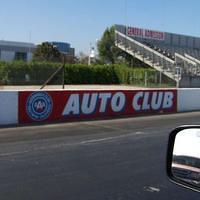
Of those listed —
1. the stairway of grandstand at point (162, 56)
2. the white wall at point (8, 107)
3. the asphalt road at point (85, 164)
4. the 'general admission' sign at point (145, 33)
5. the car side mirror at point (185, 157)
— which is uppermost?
the 'general admission' sign at point (145, 33)

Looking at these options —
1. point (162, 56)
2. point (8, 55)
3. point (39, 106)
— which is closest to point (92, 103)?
point (39, 106)

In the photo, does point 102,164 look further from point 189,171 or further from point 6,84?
point 6,84

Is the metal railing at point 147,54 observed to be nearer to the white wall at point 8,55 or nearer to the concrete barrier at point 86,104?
the concrete barrier at point 86,104

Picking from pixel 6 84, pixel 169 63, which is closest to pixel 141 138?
pixel 6 84

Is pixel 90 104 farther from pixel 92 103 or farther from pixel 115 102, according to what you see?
pixel 115 102

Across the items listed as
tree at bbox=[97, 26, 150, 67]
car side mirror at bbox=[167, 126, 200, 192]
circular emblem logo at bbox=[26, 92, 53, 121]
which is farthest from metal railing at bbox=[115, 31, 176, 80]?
car side mirror at bbox=[167, 126, 200, 192]

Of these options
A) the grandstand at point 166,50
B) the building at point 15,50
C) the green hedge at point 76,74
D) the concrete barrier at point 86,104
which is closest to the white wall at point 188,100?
the concrete barrier at point 86,104

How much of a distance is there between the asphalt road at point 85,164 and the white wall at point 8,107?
3.56 feet

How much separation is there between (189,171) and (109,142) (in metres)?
9.22

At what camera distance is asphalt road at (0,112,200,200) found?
6.44m

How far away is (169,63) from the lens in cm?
5528

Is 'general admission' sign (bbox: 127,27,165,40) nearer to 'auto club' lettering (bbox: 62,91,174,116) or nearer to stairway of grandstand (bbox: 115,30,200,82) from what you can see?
stairway of grandstand (bbox: 115,30,200,82)

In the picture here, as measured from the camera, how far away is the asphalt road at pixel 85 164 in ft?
21.1

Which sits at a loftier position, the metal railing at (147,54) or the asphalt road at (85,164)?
the metal railing at (147,54)
